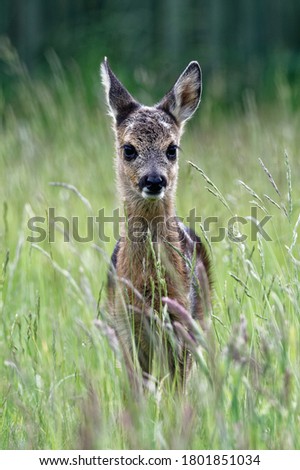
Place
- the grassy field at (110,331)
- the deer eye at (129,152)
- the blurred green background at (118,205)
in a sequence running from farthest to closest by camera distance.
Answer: the deer eye at (129,152), the blurred green background at (118,205), the grassy field at (110,331)

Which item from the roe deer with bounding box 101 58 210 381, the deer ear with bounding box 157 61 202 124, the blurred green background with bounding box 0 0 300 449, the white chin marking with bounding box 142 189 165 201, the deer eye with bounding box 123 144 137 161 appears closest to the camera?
the blurred green background with bounding box 0 0 300 449

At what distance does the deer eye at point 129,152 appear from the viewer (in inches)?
213

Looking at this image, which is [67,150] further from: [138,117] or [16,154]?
[138,117]

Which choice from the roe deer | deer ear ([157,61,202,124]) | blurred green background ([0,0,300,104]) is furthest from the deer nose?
blurred green background ([0,0,300,104])

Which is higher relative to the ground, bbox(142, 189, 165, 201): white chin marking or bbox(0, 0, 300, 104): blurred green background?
bbox(0, 0, 300, 104): blurred green background

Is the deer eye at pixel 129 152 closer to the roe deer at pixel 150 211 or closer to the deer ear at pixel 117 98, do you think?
the roe deer at pixel 150 211

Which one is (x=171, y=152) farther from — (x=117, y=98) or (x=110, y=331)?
(x=110, y=331)

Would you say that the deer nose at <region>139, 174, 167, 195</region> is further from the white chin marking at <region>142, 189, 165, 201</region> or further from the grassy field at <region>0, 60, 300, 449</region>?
the grassy field at <region>0, 60, 300, 449</region>

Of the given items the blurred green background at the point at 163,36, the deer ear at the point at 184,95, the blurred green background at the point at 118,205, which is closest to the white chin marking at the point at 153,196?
Answer: the blurred green background at the point at 118,205

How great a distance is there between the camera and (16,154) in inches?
357

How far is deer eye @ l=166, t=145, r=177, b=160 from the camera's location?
543 centimetres

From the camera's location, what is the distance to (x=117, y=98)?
584 centimetres

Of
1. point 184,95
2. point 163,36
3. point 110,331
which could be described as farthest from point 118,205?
point 163,36
